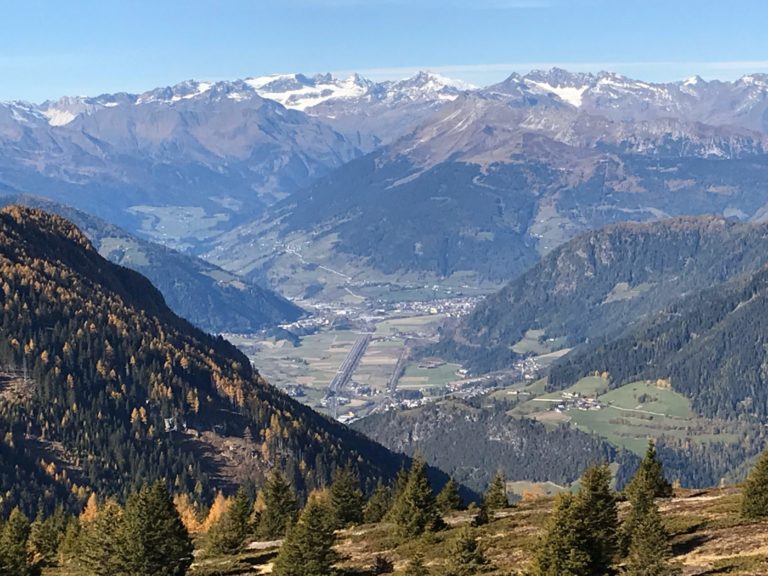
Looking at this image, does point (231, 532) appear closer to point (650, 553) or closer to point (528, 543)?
point (528, 543)

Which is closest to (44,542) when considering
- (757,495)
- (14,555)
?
(14,555)

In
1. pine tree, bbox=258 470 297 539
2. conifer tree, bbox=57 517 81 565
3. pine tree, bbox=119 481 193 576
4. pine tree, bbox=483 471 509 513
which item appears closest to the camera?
pine tree, bbox=119 481 193 576

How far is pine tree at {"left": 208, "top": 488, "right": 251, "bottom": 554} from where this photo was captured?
104 m

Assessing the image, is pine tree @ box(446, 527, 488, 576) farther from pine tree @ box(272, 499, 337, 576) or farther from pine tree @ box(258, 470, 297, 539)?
pine tree @ box(258, 470, 297, 539)

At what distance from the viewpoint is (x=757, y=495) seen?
80.6 meters

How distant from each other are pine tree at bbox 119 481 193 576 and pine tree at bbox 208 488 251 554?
2110 centimetres

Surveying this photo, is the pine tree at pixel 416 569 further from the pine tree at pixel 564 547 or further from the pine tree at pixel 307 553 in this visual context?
the pine tree at pixel 564 547

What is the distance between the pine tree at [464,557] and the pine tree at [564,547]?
7.96 m

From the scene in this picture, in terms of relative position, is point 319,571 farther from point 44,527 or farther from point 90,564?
point 44,527

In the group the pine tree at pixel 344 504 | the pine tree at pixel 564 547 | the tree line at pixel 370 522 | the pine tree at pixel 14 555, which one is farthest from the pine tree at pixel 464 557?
the pine tree at pixel 344 504

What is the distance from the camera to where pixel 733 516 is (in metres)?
83.9

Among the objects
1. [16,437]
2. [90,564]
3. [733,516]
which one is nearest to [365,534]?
[90,564]

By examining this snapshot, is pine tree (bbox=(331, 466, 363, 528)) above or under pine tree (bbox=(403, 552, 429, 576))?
under

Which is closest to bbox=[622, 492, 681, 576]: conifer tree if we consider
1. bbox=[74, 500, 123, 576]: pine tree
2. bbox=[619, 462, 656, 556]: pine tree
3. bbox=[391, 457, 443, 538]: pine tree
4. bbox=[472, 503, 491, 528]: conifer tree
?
bbox=[619, 462, 656, 556]: pine tree
